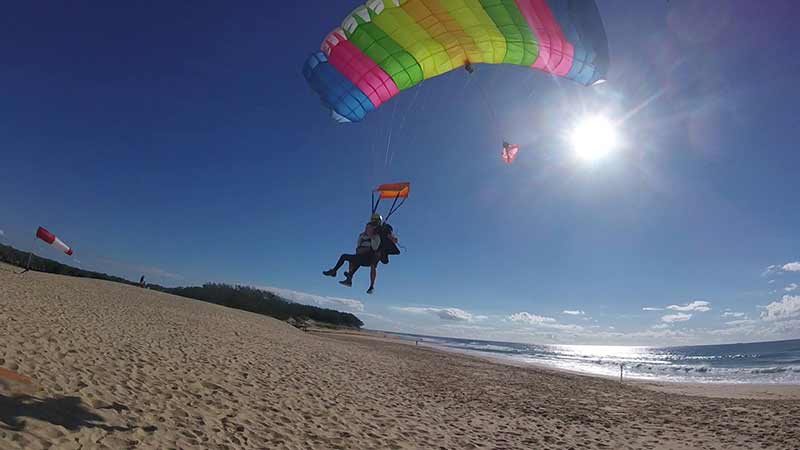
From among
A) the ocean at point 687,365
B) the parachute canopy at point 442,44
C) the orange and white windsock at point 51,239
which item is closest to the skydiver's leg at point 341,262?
the parachute canopy at point 442,44

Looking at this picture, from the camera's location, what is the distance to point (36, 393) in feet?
16.9

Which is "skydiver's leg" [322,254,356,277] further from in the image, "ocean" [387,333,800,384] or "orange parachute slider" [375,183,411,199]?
"ocean" [387,333,800,384]

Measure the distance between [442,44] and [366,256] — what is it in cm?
538

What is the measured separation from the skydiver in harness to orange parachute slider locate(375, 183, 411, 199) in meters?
0.68

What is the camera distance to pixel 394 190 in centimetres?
905

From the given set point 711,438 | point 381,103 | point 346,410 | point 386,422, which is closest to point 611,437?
point 711,438

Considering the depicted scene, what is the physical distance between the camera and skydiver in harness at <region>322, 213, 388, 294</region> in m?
8.73

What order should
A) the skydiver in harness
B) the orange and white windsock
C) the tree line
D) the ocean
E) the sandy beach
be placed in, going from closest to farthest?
the sandy beach
the skydiver in harness
the orange and white windsock
the ocean
the tree line

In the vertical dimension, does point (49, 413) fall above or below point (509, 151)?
below

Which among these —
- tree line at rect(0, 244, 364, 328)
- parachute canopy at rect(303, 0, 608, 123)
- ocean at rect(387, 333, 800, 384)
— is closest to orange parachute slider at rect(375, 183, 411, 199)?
parachute canopy at rect(303, 0, 608, 123)

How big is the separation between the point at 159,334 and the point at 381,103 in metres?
9.96

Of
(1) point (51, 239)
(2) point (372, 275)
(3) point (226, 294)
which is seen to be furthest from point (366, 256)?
(3) point (226, 294)

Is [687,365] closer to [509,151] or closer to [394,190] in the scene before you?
[509,151]

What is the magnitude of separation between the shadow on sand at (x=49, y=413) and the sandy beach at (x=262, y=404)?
22 mm
